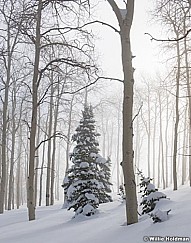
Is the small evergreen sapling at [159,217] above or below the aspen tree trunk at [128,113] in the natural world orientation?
below

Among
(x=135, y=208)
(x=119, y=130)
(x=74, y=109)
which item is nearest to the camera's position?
(x=135, y=208)

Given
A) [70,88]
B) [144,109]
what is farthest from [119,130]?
[70,88]

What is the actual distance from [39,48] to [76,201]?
16.6ft

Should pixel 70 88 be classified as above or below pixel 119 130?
above

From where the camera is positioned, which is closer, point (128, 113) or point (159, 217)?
point (159, 217)

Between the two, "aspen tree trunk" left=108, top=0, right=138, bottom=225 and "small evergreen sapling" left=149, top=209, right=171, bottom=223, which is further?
"aspen tree trunk" left=108, top=0, right=138, bottom=225

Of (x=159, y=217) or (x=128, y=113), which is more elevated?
(x=128, y=113)

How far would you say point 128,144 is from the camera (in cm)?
605

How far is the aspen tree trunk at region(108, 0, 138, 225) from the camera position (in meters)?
5.98

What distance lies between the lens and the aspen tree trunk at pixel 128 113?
5.98m

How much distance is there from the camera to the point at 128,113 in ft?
20.2

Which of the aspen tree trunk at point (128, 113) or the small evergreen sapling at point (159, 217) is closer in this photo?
the small evergreen sapling at point (159, 217)

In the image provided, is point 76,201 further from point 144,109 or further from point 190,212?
point 144,109

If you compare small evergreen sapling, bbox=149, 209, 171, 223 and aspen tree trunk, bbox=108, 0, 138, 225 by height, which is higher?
aspen tree trunk, bbox=108, 0, 138, 225
